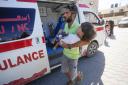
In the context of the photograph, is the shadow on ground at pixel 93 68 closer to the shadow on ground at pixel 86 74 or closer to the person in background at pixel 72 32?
the shadow on ground at pixel 86 74

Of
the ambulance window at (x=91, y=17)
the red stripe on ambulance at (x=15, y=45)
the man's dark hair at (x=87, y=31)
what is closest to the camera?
the man's dark hair at (x=87, y=31)

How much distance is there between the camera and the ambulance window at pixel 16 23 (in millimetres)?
3184

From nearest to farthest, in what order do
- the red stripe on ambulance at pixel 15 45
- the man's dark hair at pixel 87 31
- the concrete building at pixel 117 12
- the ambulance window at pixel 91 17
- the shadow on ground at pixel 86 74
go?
1. the man's dark hair at pixel 87 31
2. the red stripe on ambulance at pixel 15 45
3. the shadow on ground at pixel 86 74
4. the ambulance window at pixel 91 17
5. the concrete building at pixel 117 12

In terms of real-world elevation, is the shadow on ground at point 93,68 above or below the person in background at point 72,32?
below

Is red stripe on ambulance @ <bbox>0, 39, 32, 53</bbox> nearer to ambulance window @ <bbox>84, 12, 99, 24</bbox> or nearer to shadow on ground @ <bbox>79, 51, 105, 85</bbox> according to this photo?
shadow on ground @ <bbox>79, 51, 105, 85</bbox>

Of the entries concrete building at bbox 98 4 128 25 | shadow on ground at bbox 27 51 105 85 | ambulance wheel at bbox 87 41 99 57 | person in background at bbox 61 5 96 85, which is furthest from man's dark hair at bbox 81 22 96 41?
concrete building at bbox 98 4 128 25

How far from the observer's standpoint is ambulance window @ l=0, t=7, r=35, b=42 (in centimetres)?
318

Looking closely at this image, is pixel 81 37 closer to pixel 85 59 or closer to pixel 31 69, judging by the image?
pixel 31 69

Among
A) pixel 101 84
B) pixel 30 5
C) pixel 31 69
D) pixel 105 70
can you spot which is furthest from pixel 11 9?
pixel 105 70

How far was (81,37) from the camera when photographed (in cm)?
306

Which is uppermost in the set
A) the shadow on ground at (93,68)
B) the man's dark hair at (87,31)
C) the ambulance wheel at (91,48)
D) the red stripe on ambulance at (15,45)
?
the man's dark hair at (87,31)


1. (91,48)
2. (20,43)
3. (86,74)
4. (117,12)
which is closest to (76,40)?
(20,43)

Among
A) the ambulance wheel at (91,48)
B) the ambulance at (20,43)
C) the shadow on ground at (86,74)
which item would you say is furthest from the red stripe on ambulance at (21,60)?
the ambulance wheel at (91,48)

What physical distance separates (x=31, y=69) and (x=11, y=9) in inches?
56.8
